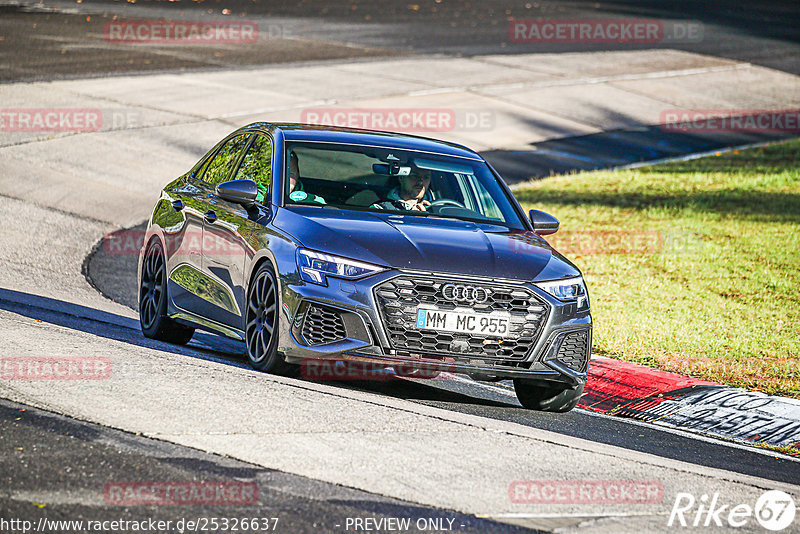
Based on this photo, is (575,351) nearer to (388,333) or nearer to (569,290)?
(569,290)

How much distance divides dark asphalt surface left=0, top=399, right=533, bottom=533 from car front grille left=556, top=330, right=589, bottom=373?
2659 mm

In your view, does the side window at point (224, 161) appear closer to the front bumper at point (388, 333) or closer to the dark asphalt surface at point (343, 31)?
the front bumper at point (388, 333)

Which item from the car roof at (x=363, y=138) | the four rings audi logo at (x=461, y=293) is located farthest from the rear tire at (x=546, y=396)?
the car roof at (x=363, y=138)

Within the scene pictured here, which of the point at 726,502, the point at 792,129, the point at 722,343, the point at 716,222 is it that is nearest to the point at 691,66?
the point at 792,129

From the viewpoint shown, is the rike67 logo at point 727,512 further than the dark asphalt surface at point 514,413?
No

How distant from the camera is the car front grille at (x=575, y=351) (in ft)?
26.1

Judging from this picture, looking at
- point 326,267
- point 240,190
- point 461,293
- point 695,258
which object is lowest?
point 695,258

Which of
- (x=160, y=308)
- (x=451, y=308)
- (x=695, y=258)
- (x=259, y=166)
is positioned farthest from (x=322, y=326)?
(x=695, y=258)

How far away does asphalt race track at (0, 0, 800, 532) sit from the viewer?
5.60 meters

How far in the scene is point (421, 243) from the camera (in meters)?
7.78

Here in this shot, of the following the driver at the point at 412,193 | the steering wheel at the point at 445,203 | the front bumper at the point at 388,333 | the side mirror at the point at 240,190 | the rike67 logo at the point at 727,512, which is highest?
the side mirror at the point at 240,190

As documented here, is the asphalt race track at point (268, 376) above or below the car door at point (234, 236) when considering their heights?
below

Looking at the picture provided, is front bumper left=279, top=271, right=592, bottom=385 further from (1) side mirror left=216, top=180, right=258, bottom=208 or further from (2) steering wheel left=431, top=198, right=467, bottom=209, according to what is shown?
(2) steering wheel left=431, top=198, right=467, bottom=209

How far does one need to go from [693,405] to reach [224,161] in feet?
13.3
